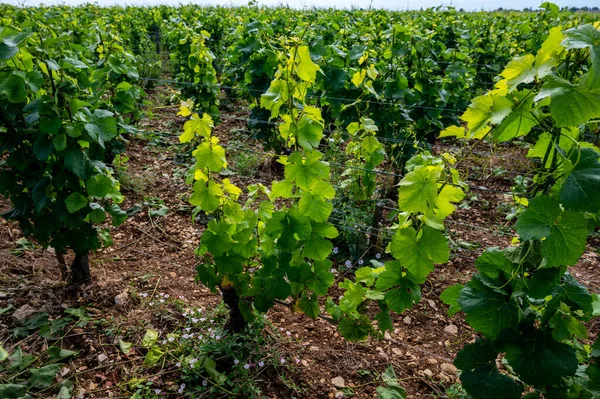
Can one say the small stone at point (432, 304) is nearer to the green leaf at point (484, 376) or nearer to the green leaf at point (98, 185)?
the green leaf at point (484, 376)

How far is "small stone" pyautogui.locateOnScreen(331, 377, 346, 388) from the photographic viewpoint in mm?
2289

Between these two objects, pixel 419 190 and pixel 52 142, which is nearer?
pixel 419 190

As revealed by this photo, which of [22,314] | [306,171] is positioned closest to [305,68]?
[306,171]

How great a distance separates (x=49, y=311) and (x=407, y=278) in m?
2.22

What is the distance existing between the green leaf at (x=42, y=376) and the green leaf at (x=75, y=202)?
831mm

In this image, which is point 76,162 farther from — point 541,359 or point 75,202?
point 541,359

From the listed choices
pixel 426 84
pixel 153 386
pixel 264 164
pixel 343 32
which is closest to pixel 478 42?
→ pixel 343 32

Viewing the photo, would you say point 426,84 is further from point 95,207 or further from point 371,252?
point 95,207

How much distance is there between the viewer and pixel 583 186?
43.8 inches

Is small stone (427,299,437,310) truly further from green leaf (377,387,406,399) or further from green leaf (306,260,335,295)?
green leaf (306,260,335,295)

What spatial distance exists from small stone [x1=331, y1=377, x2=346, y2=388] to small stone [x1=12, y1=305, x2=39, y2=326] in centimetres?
184

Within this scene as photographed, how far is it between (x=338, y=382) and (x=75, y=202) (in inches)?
69.4

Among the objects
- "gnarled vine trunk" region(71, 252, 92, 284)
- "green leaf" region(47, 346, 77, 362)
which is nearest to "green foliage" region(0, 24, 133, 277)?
"gnarled vine trunk" region(71, 252, 92, 284)

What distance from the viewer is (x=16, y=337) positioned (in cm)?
244
